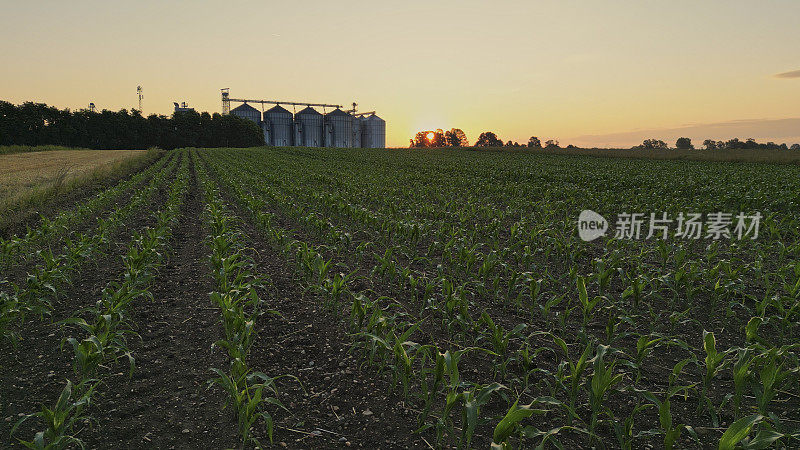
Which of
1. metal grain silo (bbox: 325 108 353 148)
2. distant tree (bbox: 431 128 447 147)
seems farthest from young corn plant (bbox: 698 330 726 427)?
distant tree (bbox: 431 128 447 147)

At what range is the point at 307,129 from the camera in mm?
90875

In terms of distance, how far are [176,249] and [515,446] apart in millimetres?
7790

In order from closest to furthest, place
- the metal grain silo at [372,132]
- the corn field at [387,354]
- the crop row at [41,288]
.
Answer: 1. the corn field at [387,354]
2. the crop row at [41,288]
3. the metal grain silo at [372,132]

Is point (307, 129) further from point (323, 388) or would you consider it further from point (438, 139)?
point (323, 388)

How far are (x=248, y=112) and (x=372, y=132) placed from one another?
90.2 feet

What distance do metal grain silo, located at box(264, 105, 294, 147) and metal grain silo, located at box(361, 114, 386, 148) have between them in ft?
55.7

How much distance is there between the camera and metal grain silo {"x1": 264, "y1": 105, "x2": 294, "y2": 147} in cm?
8988

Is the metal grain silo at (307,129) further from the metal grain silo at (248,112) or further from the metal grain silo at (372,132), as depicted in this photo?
the metal grain silo at (372,132)

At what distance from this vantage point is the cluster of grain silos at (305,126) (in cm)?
9006

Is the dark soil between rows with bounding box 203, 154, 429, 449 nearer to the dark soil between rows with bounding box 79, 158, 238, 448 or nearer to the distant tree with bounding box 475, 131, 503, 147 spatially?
the dark soil between rows with bounding box 79, 158, 238, 448

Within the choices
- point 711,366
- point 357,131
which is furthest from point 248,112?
point 711,366

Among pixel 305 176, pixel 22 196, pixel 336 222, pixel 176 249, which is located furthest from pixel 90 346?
pixel 305 176

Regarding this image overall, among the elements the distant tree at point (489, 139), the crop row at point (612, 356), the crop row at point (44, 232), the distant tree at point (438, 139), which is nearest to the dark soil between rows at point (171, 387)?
the crop row at point (612, 356)

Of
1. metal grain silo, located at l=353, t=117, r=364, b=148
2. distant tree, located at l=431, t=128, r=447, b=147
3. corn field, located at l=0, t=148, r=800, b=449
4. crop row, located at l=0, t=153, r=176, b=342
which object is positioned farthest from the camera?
distant tree, located at l=431, t=128, r=447, b=147
